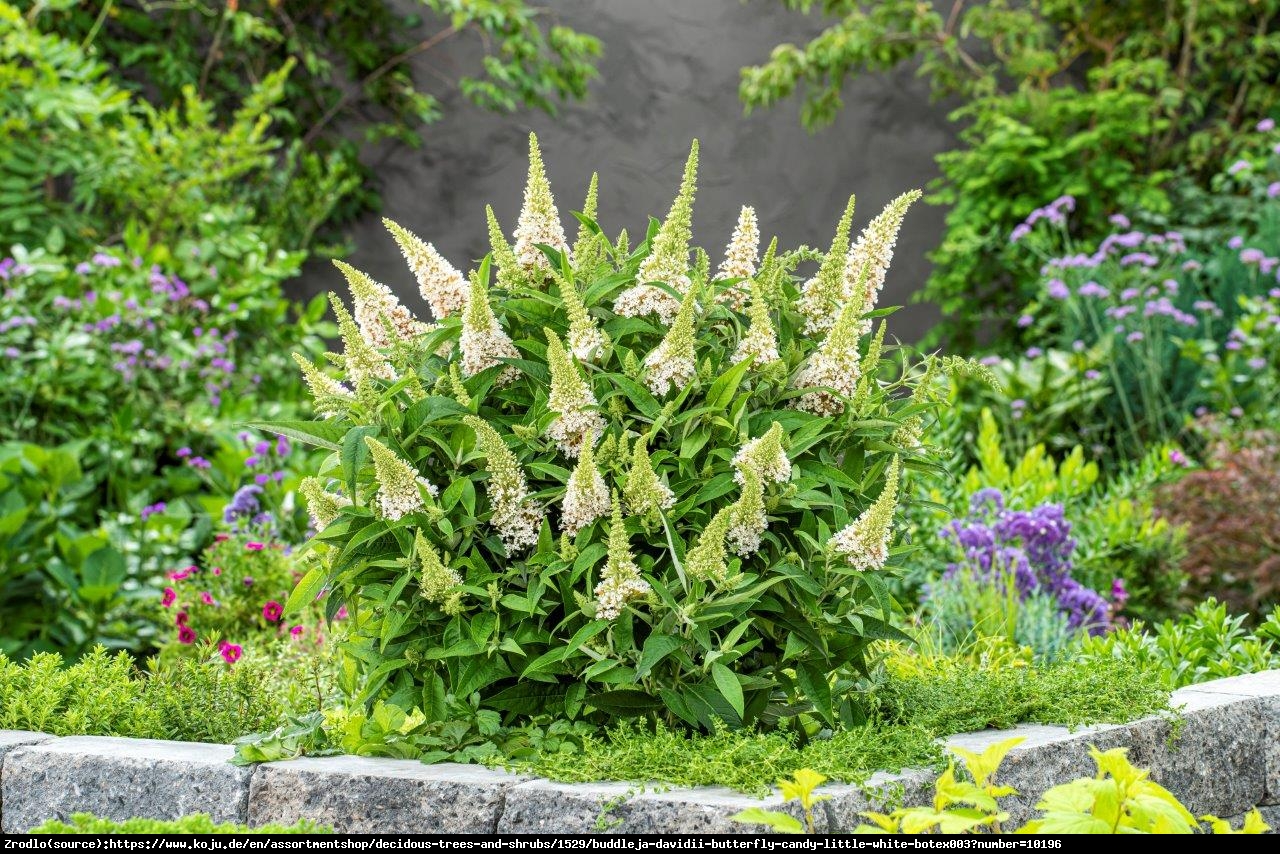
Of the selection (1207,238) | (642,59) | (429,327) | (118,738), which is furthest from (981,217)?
(118,738)

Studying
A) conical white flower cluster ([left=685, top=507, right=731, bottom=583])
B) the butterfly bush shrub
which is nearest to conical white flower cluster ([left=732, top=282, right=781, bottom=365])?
the butterfly bush shrub

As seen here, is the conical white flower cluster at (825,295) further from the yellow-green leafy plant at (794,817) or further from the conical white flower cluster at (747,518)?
the yellow-green leafy plant at (794,817)

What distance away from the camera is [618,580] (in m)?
2.04

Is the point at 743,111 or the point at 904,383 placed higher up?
the point at 904,383

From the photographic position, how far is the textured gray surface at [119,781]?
219 cm

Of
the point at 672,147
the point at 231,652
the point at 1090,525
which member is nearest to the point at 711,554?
the point at 231,652

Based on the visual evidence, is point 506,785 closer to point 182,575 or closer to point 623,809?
point 623,809

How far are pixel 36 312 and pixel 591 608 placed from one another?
4.04m

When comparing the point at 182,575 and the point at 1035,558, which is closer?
the point at 182,575

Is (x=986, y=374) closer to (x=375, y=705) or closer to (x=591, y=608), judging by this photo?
(x=591, y=608)

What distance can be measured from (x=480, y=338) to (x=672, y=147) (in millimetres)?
5950

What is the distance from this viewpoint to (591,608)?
2.07 m

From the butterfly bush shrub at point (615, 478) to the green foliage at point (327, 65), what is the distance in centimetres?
484

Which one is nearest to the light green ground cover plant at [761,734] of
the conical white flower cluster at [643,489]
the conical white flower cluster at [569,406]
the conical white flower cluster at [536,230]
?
the conical white flower cluster at [643,489]
